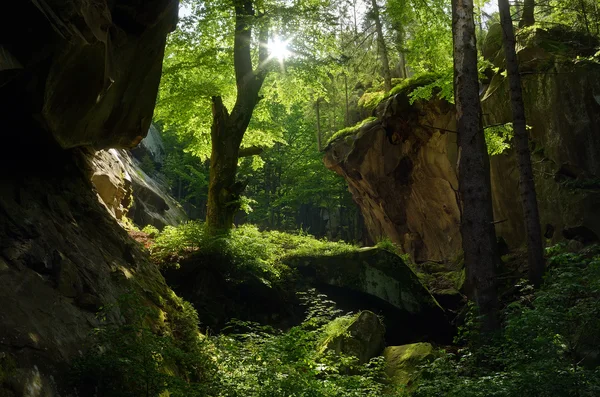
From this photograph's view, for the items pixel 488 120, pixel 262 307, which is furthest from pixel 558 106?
pixel 262 307

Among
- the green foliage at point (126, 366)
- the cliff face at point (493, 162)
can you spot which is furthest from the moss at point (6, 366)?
the cliff face at point (493, 162)

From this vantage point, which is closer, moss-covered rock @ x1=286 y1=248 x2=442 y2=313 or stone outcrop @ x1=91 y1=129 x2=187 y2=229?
stone outcrop @ x1=91 y1=129 x2=187 y2=229

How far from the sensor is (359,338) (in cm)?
1030

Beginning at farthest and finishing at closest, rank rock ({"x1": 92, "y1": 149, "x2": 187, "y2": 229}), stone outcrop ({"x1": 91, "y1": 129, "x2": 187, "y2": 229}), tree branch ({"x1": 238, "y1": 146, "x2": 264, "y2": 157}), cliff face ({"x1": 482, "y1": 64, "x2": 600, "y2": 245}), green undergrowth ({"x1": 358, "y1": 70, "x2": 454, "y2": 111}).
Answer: tree branch ({"x1": 238, "y1": 146, "x2": 264, "y2": 157}) → cliff face ({"x1": 482, "y1": 64, "x2": 600, "y2": 245}) → green undergrowth ({"x1": 358, "y1": 70, "x2": 454, "y2": 111}) → stone outcrop ({"x1": 91, "y1": 129, "x2": 187, "y2": 229}) → rock ({"x1": 92, "y1": 149, "x2": 187, "y2": 229})

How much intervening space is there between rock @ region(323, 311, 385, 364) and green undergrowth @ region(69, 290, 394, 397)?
1.63 meters

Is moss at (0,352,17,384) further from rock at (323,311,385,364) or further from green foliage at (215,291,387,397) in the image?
rock at (323,311,385,364)

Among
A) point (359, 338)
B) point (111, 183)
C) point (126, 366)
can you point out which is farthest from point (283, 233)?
point (126, 366)

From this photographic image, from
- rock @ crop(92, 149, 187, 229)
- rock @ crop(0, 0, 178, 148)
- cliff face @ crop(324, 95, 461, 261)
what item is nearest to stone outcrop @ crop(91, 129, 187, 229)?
rock @ crop(92, 149, 187, 229)

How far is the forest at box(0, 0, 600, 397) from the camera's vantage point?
5.78 metres

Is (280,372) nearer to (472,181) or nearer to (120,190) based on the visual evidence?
(472,181)

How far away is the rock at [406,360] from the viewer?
931 cm

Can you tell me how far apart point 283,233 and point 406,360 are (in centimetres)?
707

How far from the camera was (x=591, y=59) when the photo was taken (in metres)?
15.2

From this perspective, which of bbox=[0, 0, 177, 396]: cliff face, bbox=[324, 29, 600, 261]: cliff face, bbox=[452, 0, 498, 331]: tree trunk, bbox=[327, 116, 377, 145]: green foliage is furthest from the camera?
bbox=[327, 116, 377, 145]: green foliage
